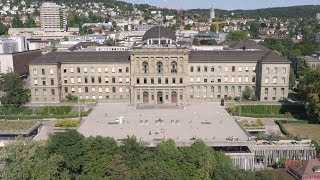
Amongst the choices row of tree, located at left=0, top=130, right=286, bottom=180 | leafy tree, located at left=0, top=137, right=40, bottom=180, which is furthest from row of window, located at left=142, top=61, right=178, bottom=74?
leafy tree, located at left=0, top=137, right=40, bottom=180

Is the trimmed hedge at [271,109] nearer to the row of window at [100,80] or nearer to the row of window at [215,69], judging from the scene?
the row of window at [215,69]

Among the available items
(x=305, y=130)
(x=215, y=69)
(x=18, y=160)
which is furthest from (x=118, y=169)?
(x=215, y=69)

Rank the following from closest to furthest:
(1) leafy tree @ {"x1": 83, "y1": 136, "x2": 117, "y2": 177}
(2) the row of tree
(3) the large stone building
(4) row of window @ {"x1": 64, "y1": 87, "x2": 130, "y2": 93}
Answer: (2) the row of tree < (1) leafy tree @ {"x1": 83, "y1": 136, "x2": 117, "y2": 177} < (3) the large stone building < (4) row of window @ {"x1": 64, "y1": 87, "x2": 130, "y2": 93}

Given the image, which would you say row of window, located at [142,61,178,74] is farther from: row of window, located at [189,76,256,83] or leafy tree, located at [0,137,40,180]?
leafy tree, located at [0,137,40,180]

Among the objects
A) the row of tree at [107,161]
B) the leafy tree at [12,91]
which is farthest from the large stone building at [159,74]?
the row of tree at [107,161]

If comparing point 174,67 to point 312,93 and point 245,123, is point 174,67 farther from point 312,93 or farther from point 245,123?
point 312,93
